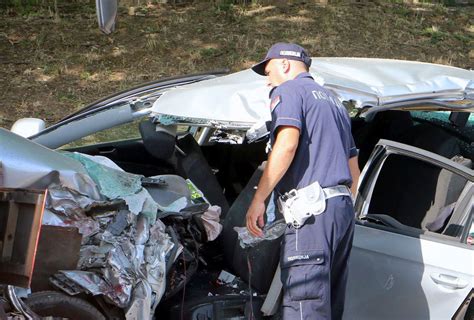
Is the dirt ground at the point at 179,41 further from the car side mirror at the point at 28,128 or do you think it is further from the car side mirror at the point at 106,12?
the car side mirror at the point at 106,12

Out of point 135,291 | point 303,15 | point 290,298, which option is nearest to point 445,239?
point 290,298

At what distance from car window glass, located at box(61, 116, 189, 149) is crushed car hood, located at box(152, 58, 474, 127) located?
1.56 ft

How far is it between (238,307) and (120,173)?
38.2 inches

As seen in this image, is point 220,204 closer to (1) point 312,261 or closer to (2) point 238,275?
(2) point 238,275

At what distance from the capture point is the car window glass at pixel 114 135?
4207mm

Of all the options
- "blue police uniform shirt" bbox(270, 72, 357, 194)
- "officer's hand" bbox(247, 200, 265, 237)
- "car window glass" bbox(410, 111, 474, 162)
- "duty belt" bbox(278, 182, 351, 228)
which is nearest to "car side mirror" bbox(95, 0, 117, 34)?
"blue police uniform shirt" bbox(270, 72, 357, 194)

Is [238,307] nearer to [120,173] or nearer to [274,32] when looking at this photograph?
[120,173]

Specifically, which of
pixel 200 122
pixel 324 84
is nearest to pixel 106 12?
pixel 200 122

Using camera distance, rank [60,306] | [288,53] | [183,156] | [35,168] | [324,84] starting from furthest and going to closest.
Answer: [183,156] → [324,84] → [288,53] → [35,168] → [60,306]

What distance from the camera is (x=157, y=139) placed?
12.5ft

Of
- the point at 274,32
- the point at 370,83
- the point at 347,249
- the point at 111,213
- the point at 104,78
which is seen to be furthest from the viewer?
the point at 274,32

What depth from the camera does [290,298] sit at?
3115 millimetres

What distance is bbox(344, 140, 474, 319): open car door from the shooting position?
3.43 m

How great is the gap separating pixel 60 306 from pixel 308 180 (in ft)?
4.34
